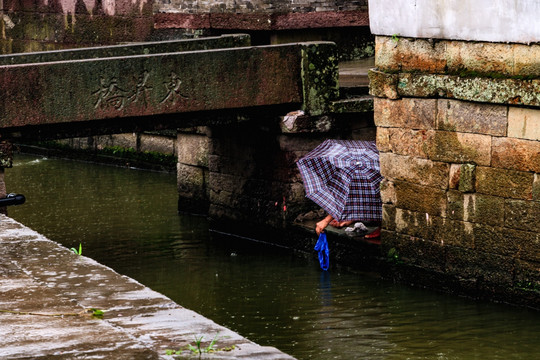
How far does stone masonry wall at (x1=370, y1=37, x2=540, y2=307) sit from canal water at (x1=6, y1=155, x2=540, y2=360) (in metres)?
0.31

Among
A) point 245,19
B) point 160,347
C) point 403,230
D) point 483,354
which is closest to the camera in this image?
point 160,347

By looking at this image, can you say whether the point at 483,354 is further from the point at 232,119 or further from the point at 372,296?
the point at 232,119

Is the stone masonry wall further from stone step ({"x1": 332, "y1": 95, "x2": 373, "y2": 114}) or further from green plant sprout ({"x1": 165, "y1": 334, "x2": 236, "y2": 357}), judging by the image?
green plant sprout ({"x1": 165, "y1": 334, "x2": 236, "y2": 357})

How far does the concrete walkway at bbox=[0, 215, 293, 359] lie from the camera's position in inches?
188

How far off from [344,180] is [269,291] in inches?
51.2

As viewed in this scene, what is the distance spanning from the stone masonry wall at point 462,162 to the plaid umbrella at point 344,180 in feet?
1.19

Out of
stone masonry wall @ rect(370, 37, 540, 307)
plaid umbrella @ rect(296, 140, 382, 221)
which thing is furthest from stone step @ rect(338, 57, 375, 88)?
stone masonry wall @ rect(370, 37, 540, 307)

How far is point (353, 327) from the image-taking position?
8.55 m

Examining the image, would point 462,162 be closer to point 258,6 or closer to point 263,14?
point 263,14

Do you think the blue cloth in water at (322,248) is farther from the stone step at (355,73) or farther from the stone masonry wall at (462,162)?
the stone step at (355,73)

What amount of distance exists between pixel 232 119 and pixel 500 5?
11.6 feet

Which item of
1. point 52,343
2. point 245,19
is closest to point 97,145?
point 245,19

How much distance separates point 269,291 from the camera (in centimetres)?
986

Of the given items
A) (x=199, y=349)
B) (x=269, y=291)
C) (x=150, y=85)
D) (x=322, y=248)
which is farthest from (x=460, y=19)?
(x=199, y=349)
